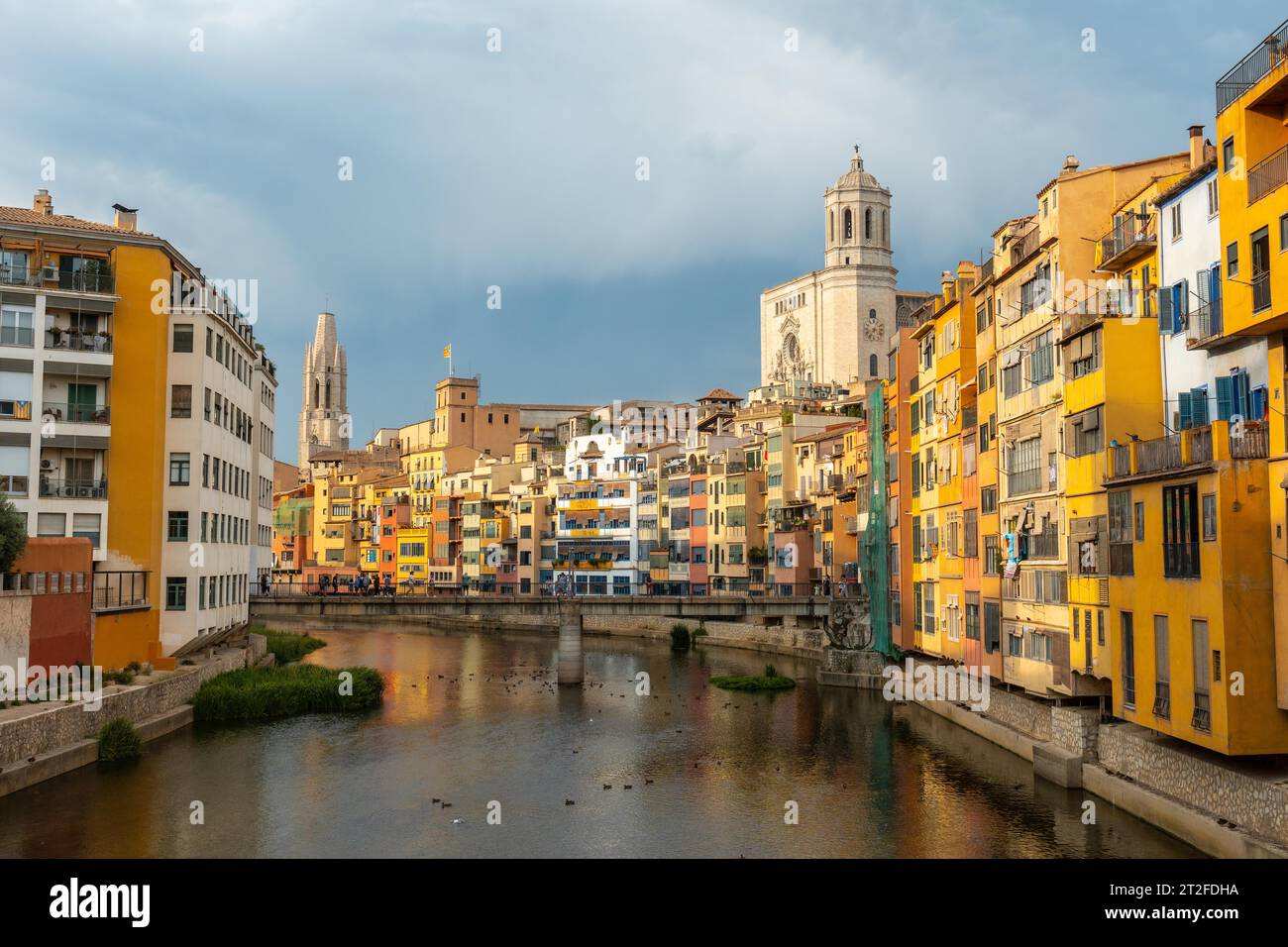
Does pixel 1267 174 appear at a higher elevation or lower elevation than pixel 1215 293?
higher

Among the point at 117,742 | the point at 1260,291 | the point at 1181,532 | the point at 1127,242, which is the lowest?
the point at 117,742

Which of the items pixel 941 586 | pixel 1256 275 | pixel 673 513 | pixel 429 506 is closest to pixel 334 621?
pixel 429 506

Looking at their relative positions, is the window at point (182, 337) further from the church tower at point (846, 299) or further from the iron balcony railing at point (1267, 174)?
the church tower at point (846, 299)

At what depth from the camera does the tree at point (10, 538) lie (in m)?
39.8

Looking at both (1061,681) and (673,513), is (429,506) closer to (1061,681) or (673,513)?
(673,513)

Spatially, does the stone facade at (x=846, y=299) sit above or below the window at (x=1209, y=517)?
above

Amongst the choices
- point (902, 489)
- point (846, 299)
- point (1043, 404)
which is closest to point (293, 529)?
point (846, 299)

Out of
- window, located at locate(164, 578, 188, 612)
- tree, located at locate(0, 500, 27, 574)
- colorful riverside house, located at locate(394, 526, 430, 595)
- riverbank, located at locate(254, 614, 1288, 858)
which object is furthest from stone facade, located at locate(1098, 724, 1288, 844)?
colorful riverside house, located at locate(394, 526, 430, 595)

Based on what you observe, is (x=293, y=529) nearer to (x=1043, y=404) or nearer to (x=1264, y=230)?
(x=1043, y=404)

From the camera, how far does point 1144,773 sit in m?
30.4

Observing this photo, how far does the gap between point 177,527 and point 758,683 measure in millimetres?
29130

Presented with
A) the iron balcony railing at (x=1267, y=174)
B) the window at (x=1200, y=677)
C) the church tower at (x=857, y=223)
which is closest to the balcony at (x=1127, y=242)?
the iron balcony railing at (x=1267, y=174)

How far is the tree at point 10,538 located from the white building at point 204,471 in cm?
785

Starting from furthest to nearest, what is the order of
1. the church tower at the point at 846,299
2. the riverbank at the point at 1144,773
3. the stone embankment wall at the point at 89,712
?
the church tower at the point at 846,299 < the stone embankment wall at the point at 89,712 < the riverbank at the point at 1144,773
